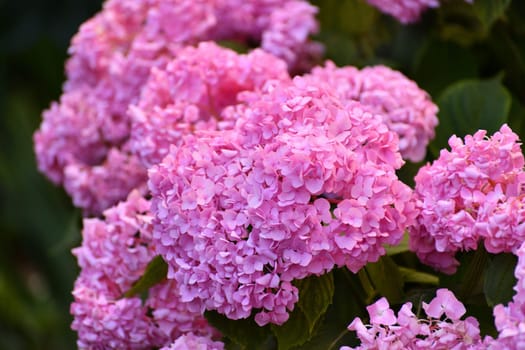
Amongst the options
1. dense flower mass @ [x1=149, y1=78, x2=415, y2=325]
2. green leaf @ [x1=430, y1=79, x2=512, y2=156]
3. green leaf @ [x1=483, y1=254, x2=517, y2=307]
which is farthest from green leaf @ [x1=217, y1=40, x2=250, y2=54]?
green leaf @ [x1=483, y1=254, x2=517, y2=307]

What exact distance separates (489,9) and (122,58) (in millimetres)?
Result: 482

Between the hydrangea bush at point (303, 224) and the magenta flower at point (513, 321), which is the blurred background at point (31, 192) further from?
the magenta flower at point (513, 321)

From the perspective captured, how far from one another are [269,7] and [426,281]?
540 mm

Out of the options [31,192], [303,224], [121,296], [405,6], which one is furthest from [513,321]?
[31,192]

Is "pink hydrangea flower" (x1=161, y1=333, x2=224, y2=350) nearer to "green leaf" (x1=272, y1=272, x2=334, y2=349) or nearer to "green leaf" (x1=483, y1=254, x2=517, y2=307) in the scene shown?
"green leaf" (x1=272, y1=272, x2=334, y2=349)

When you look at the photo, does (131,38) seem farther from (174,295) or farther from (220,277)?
(220,277)

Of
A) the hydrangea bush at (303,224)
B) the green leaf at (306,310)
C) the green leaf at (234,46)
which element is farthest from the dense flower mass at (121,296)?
the green leaf at (234,46)

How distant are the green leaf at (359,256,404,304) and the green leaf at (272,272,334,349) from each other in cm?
6

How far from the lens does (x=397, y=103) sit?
1.05 m

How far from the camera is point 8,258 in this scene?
2.89 meters

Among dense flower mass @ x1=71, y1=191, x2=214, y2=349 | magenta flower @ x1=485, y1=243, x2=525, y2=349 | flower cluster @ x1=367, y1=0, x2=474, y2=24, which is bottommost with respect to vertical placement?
dense flower mass @ x1=71, y1=191, x2=214, y2=349

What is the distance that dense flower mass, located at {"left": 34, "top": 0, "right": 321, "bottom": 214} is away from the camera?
1241mm

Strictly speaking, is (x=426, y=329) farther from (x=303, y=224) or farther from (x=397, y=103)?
(x=397, y=103)

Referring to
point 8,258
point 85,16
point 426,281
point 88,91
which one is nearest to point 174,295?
point 426,281
